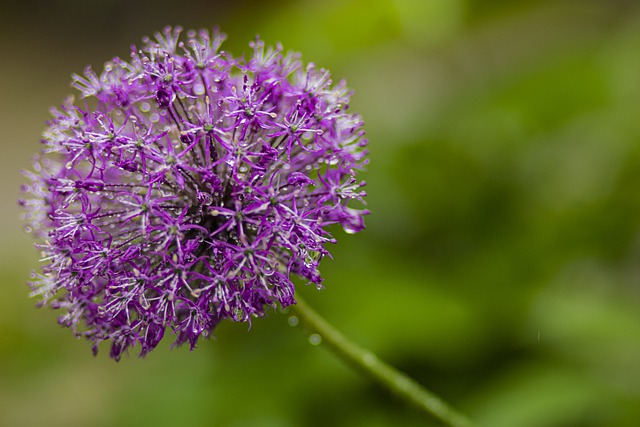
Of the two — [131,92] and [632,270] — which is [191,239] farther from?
[632,270]

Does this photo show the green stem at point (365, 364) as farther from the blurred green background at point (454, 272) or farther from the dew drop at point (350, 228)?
the blurred green background at point (454, 272)

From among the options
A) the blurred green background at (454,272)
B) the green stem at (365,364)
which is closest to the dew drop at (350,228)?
the green stem at (365,364)

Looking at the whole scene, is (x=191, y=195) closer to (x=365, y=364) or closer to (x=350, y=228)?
(x=350, y=228)

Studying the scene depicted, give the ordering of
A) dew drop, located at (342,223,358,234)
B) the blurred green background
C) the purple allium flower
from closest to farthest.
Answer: the purple allium flower → dew drop, located at (342,223,358,234) → the blurred green background

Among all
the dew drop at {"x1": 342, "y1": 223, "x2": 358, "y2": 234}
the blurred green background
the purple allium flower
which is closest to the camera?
the purple allium flower

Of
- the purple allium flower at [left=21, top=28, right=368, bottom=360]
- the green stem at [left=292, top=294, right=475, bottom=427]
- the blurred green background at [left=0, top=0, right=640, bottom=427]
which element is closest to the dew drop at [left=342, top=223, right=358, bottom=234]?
the purple allium flower at [left=21, top=28, right=368, bottom=360]

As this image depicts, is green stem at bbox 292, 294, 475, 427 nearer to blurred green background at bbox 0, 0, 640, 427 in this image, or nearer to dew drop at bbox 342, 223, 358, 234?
dew drop at bbox 342, 223, 358, 234

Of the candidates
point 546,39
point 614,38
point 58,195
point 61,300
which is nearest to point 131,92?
point 58,195

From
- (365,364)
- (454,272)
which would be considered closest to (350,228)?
(365,364)
